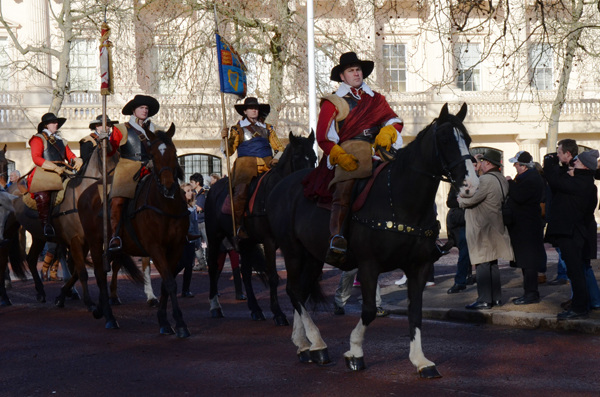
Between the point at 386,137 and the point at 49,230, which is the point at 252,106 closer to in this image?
the point at 49,230

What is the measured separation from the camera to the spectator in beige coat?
41.4 feet

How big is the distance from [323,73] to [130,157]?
71.9ft

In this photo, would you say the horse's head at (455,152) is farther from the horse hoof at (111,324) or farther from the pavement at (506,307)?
the horse hoof at (111,324)

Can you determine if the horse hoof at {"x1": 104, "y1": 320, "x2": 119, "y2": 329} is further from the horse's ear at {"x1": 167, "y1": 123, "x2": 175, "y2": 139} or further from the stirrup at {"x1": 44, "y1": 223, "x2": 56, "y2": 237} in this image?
the stirrup at {"x1": 44, "y1": 223, "x2": 56, "y2": 237}

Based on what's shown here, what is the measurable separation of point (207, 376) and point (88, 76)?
3369 cm

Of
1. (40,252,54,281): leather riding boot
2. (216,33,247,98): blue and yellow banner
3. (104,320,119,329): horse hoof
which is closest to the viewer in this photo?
(104,320,119,329): horse hoof

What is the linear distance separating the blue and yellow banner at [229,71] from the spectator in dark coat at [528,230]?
4.27 metres

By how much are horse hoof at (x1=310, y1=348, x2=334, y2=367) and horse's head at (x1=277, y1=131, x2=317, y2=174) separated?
13.2ft

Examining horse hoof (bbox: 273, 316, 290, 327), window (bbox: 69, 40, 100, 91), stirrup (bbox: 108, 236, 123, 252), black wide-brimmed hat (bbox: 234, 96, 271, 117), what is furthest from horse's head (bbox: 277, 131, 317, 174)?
window (bbox: 69, 40, 100, 91)

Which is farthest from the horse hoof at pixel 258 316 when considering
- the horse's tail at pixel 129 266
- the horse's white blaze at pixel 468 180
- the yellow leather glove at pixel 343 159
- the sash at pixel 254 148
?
the horse's white blaze at pixel 468 180

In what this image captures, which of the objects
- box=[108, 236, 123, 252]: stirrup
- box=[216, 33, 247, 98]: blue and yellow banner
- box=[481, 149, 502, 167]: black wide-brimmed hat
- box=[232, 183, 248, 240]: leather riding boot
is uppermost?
box=[216, 33, 247, 98]: blue and yellow banner

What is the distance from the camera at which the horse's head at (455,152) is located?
7.91 m

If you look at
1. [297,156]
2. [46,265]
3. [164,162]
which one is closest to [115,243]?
[164,162]

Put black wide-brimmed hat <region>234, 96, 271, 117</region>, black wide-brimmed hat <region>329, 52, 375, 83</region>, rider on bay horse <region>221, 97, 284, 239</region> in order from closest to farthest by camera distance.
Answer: black wide-brimmed hat <region>329, 52, 375, 83</region>, rider on bay horse <region>221, 97, 284, 239</region>, black wide-brimmed hat <region>234, 96, 271, 117</region>
